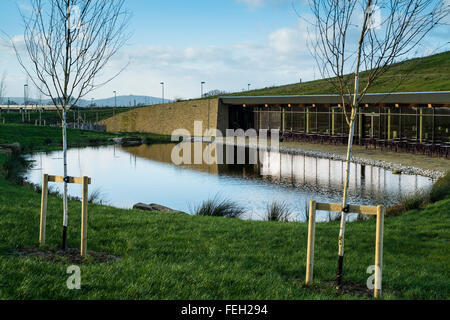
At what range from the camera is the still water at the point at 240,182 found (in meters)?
15.7

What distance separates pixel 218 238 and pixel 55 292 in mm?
3832

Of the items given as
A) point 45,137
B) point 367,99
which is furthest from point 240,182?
point 45,137

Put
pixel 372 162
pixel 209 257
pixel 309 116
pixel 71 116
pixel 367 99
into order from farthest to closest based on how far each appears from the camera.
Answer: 1. pixel 71 116
2. pixel 309 116
3. pixel 367 99
4. pixel 372 162
5. pixel 209 257

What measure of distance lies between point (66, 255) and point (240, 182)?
13458 millimetres

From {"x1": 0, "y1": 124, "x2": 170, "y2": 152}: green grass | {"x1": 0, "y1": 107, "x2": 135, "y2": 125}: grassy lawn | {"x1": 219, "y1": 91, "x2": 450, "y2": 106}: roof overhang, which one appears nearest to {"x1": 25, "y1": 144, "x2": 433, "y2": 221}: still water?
{"x1": 219, "y1": 91, "x2": 450, "y2": 106}: roof overhang

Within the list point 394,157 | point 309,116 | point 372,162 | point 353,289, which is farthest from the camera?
point 309,116

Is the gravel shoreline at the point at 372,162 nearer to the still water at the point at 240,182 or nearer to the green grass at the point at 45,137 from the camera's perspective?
the still water at the point at 240,182

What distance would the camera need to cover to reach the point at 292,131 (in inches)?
1730

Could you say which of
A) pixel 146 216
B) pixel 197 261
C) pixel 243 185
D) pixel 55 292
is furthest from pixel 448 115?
pixel 55 292

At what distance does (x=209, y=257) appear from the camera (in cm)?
703

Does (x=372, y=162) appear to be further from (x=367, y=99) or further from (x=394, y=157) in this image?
(x=367, y=99)

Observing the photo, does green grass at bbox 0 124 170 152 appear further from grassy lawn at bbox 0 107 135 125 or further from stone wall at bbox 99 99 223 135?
grassy lawn at bbox 0 107 135 125

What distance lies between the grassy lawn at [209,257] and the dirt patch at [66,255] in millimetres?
136

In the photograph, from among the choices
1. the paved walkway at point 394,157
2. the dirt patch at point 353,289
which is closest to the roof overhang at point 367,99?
the paved walkway at point 394,157
